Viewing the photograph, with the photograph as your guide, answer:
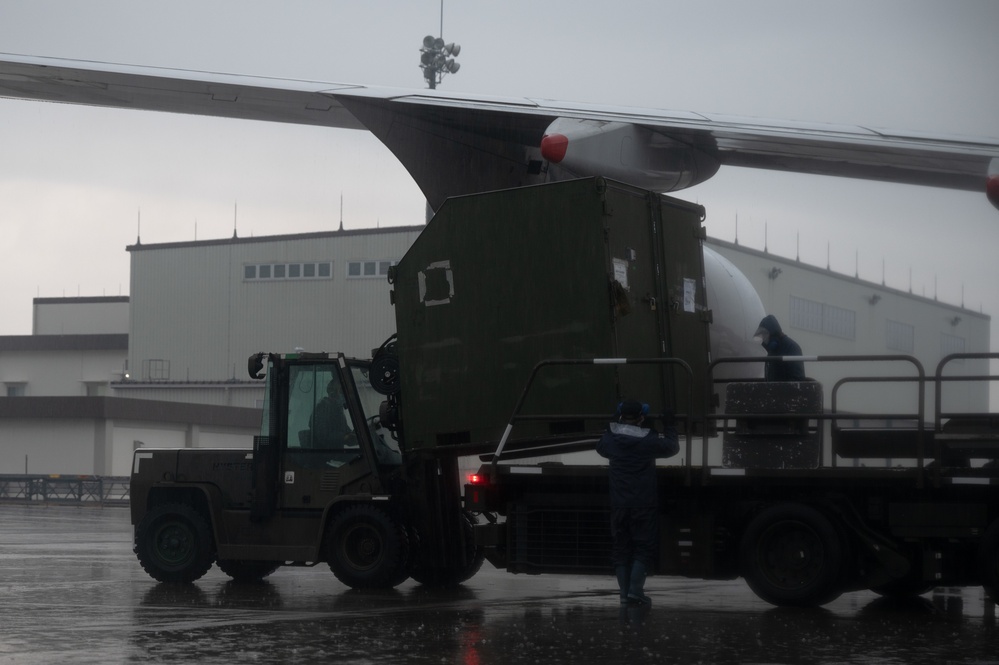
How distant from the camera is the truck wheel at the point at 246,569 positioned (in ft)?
44.8

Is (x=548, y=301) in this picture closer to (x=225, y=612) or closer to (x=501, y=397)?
(x=501, y=397)

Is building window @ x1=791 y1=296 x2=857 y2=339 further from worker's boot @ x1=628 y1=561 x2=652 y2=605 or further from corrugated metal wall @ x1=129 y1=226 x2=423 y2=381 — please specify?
worker's boot @ x1=628 y1=561 x2=652 y2=605

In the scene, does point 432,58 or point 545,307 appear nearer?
point 545,307

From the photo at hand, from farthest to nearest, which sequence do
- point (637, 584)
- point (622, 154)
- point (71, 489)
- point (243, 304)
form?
1. point (243, 304)
2. point (71, 489)
3. point (622, 154)
4. point (637, 584)

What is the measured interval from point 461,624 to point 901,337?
22716mm

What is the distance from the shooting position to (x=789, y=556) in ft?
35.1

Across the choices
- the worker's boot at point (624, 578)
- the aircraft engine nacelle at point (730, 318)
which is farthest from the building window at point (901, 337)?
the worker's boot at point (624, 578)

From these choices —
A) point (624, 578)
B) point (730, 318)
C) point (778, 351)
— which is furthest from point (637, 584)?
point (730, 318)

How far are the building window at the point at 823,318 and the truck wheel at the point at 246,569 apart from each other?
2355 cm

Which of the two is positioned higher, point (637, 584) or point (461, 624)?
point (637, 584)

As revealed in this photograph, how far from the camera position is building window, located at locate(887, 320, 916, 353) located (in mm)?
29859

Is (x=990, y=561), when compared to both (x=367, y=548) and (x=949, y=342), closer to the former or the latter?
(x=367, y=548)

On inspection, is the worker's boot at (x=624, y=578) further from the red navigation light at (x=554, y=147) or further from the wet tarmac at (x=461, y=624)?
the red navigation light at (x=554, y=147)

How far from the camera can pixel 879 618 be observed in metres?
10.3
